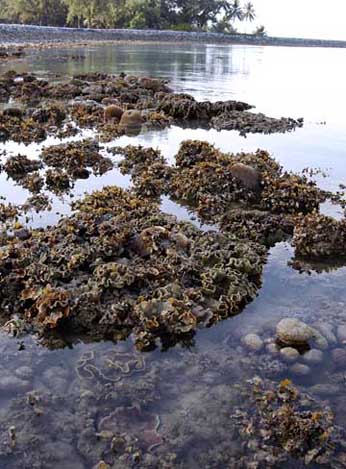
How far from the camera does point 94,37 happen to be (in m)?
68.5

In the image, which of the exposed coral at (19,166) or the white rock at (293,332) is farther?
the exposed coral at (19,166)

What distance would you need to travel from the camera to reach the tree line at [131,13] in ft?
258

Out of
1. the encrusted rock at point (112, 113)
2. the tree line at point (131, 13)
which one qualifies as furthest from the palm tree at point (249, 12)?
the encrusted rock at point (112, 113)

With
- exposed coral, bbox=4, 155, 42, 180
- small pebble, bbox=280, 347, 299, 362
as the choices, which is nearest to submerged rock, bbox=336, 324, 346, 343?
small pebble, bbox=280, 347, 299, 362

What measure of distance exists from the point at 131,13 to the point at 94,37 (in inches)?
840

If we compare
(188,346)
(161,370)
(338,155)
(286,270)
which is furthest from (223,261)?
(338,155)

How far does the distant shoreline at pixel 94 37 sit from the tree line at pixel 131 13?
249 inches

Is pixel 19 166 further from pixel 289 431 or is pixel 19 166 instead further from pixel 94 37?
pixel 94 37

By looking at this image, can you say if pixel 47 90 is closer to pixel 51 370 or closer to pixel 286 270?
pixel 286 270

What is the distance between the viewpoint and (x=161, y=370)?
416 centimetres

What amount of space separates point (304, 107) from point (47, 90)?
893cm

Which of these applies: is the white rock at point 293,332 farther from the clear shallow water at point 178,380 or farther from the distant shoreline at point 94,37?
the distant shoreline at point 94,37

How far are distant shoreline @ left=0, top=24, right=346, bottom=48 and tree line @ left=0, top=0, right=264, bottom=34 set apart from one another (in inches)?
249

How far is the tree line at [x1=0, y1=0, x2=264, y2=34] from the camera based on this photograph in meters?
78.7
